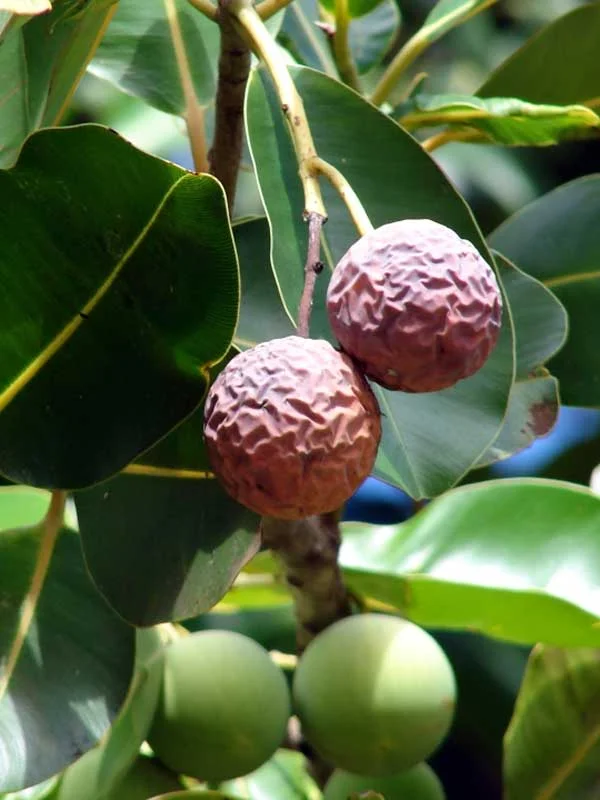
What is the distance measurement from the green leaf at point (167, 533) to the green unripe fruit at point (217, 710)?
0.42 feet

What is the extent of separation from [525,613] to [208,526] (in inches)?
12.3

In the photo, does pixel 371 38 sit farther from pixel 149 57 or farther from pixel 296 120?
pixel 296 120

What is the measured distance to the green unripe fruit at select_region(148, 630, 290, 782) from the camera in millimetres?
963

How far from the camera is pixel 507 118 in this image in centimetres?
104

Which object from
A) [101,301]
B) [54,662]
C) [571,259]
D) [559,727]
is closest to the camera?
[101,301]

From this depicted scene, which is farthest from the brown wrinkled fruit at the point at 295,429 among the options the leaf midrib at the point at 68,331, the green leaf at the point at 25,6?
the green leaf at the point at 25,6

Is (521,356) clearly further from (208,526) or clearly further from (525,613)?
(208,526)

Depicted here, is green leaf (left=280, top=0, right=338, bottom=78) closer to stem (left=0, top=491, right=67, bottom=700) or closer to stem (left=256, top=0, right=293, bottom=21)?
stem (left=256, top=0, right=293, bottom=21)

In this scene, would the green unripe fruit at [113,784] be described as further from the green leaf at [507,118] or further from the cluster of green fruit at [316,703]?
the green leaf at [507,118]

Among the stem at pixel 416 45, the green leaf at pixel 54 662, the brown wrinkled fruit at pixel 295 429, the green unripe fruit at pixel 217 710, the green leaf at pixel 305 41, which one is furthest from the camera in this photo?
the green leaf at pixel 305 41

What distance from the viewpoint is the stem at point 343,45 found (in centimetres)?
116

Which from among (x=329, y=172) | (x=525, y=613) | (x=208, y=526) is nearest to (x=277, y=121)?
(x=329, y=172)

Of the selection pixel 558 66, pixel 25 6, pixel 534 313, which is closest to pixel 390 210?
pixel 534 313

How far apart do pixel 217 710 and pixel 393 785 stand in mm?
192
